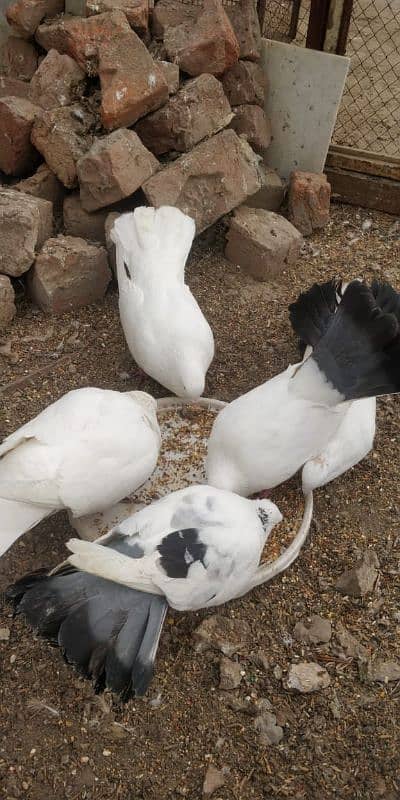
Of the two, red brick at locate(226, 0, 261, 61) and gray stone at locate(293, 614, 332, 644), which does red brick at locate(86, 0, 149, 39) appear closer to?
red brick at locate(226, 0, 261, 61)

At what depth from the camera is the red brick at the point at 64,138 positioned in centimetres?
389

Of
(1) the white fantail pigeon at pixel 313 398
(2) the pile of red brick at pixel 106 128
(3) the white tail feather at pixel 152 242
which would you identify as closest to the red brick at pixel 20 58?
(2) the pile of red brick at pixel 106 128

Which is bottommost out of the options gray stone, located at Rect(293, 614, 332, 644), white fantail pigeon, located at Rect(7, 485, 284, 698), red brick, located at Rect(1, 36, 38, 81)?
gray stone, located at Rect(293, 614, 332, 644)

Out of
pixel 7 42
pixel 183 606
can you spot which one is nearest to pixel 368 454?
pixel 183 606

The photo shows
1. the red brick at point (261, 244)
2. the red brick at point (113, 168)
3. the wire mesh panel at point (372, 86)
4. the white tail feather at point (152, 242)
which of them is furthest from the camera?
the wire mesh panel at point (372, 86)

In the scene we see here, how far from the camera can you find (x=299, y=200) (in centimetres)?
448

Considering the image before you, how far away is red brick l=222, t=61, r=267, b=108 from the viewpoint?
14.3ft

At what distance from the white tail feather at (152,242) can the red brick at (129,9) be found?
1.32 metres

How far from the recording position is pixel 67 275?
3.75 metres

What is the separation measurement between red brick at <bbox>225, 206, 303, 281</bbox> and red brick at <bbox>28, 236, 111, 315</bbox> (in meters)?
0.81

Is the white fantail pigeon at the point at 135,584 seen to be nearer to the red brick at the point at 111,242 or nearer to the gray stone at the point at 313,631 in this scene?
the gray stone at the point at 313,631

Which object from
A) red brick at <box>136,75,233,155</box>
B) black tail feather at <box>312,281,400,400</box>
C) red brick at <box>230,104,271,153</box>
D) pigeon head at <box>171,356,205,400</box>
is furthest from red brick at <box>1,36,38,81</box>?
black tail feather at <box>312,281,400,400</box>

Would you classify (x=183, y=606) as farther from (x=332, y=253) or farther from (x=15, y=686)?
(x=332, y=253)

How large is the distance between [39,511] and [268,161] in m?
3.17
